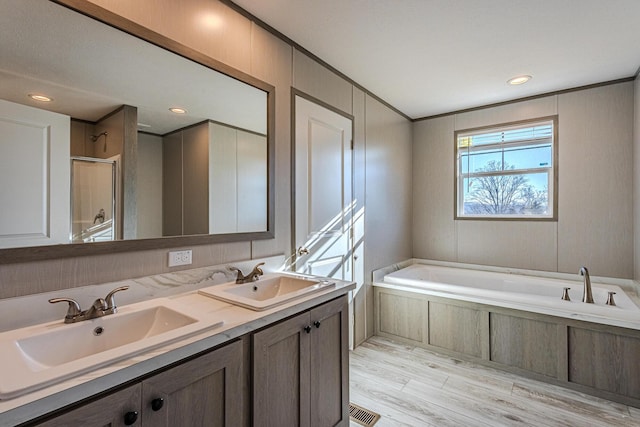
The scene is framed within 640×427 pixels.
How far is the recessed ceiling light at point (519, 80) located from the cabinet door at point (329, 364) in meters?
2.73

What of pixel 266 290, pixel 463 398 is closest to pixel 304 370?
pixel 266 290

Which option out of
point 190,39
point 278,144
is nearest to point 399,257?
point 278,144

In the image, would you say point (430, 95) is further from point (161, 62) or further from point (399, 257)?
point (161, 62)

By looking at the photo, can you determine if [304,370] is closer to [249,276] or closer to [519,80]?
[249,276]

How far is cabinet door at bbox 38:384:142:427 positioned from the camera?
0.77 m

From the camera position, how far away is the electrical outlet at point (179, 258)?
1.57 metres

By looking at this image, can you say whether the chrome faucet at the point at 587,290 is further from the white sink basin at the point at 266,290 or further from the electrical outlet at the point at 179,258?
the electrical outlet at the point at 179,258

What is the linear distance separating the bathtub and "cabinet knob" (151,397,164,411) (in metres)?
2.62

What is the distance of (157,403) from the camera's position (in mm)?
935

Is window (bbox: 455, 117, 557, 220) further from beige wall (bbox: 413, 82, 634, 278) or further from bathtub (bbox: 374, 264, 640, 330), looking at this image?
bathtub (bbox: 374, 264, 640, 330)

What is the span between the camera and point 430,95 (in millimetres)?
3379

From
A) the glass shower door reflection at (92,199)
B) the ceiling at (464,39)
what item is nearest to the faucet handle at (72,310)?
the glass shower door reflection at (92,199)

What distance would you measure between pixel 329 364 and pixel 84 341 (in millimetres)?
1111

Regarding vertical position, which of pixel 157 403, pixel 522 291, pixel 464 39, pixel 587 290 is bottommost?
pixel 522 291
